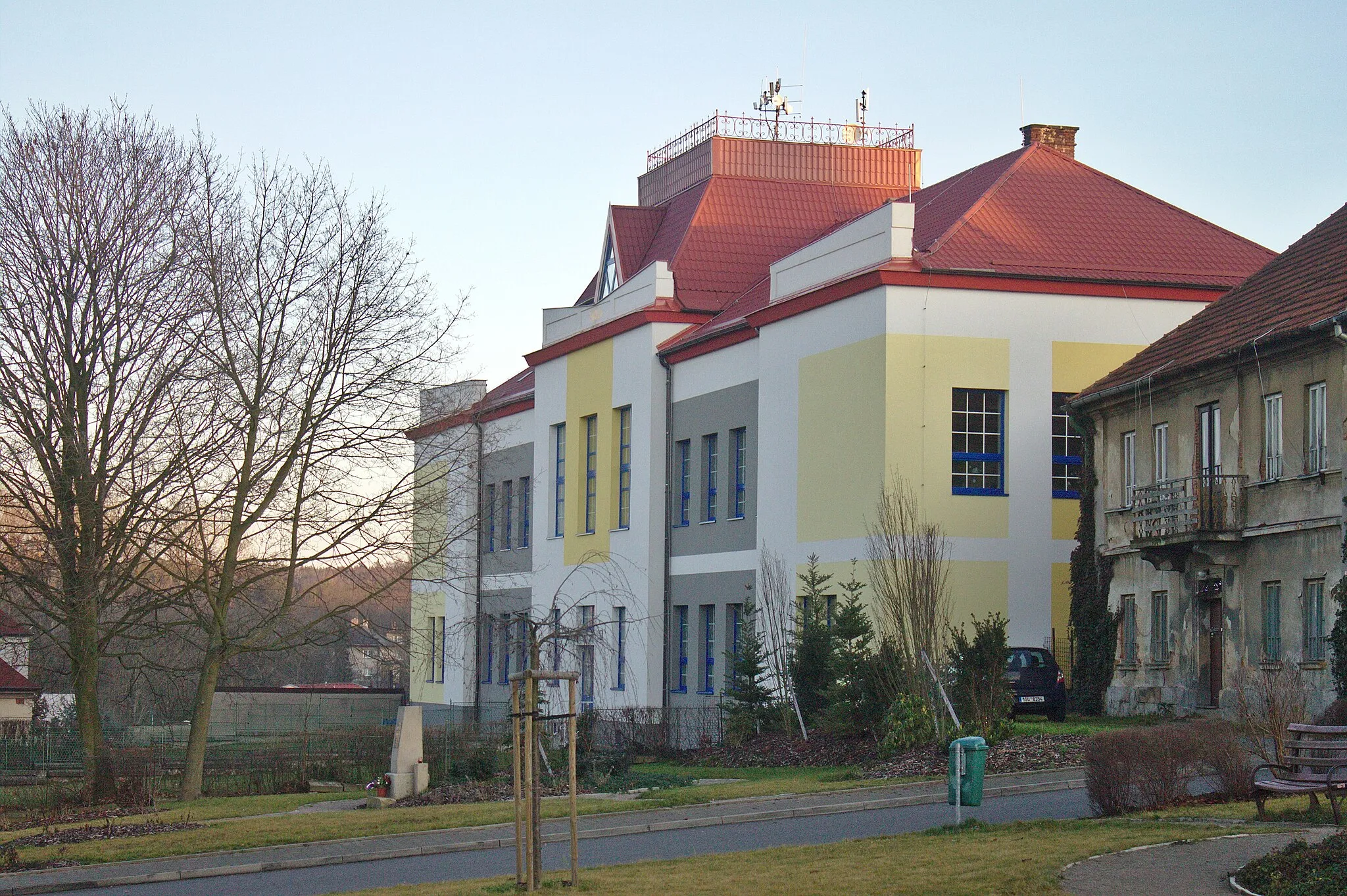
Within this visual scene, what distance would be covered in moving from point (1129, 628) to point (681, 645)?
13553 mm

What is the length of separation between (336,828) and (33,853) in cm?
370

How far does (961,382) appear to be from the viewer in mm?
34906

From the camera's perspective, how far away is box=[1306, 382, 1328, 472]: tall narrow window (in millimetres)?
27031

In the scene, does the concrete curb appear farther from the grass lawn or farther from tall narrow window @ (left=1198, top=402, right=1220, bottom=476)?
tall narrow window @ (left=1198, top=402, right=1220, bottom=476)

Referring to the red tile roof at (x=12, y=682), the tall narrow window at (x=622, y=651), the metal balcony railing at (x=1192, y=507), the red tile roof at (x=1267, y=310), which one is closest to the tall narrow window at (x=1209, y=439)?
the metal balcony railing at (x=1192, y=507)

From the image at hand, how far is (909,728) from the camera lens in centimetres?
2722

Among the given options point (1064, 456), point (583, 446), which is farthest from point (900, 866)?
point (583, 446)

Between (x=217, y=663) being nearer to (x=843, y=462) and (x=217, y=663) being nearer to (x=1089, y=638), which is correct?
(x=843, y=462)

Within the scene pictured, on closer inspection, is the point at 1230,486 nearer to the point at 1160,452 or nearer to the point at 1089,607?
the point at 1160,452

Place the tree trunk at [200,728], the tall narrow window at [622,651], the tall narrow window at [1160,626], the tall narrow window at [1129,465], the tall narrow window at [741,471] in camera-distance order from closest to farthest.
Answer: the tree trunk at [200,728] < the tall narrow window at [1160,626] < the tall narrow window at [1129,465] < the tall narrow window at [741,471] < the tall narrow window at [622,651]

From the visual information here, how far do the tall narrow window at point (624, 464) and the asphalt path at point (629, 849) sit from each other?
25.2 metres

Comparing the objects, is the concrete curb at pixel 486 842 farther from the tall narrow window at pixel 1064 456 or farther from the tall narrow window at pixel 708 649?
the tall narrow window at pixel 708 649

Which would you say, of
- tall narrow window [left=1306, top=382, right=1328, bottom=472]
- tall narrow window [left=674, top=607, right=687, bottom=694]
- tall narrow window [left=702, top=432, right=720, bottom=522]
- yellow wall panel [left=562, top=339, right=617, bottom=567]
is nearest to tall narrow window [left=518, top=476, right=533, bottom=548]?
yellow wall panel [left=562, top=339, right=617, bottom=567]

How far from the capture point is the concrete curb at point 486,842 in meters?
18.3
